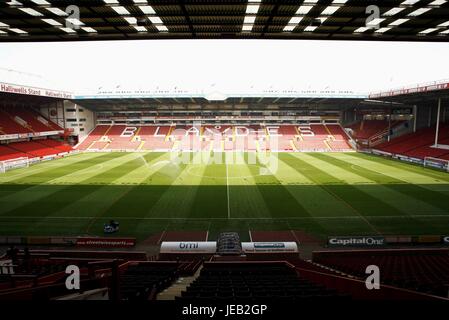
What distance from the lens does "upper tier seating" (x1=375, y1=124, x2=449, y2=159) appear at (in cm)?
4538

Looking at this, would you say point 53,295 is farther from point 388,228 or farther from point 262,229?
point 388,228

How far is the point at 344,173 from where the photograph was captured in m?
37.8

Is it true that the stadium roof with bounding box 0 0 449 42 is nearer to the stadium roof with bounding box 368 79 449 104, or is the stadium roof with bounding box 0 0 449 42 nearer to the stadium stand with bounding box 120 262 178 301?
the stadium stand with bounding box 120 262 178 301

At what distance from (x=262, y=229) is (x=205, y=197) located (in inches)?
328

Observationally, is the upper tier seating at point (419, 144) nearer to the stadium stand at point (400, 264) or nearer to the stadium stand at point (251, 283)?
the stadium stand at point (400, 264)

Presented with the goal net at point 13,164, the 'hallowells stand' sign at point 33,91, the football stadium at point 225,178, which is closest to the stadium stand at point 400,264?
the football stadium at point 225,178

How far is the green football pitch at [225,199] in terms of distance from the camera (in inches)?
822

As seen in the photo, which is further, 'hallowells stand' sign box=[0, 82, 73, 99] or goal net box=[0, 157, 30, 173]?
'hallowells stand' sign box=[0, 82, 73, 99]

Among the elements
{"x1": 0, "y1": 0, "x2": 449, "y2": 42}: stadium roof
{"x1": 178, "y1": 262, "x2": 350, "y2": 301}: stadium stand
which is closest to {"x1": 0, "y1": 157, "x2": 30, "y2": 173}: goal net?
{"x1": 0, "y1": 0, "x2": 449, "y2": 42}: stadium roof

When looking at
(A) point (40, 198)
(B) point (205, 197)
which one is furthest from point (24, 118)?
(B) point (205, 197)

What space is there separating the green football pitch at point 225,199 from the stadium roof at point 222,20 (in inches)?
506

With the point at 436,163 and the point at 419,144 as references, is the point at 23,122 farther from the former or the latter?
the point at 419,144

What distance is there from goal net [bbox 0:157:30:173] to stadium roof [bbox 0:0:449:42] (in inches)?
1422

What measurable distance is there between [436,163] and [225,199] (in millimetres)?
32792
